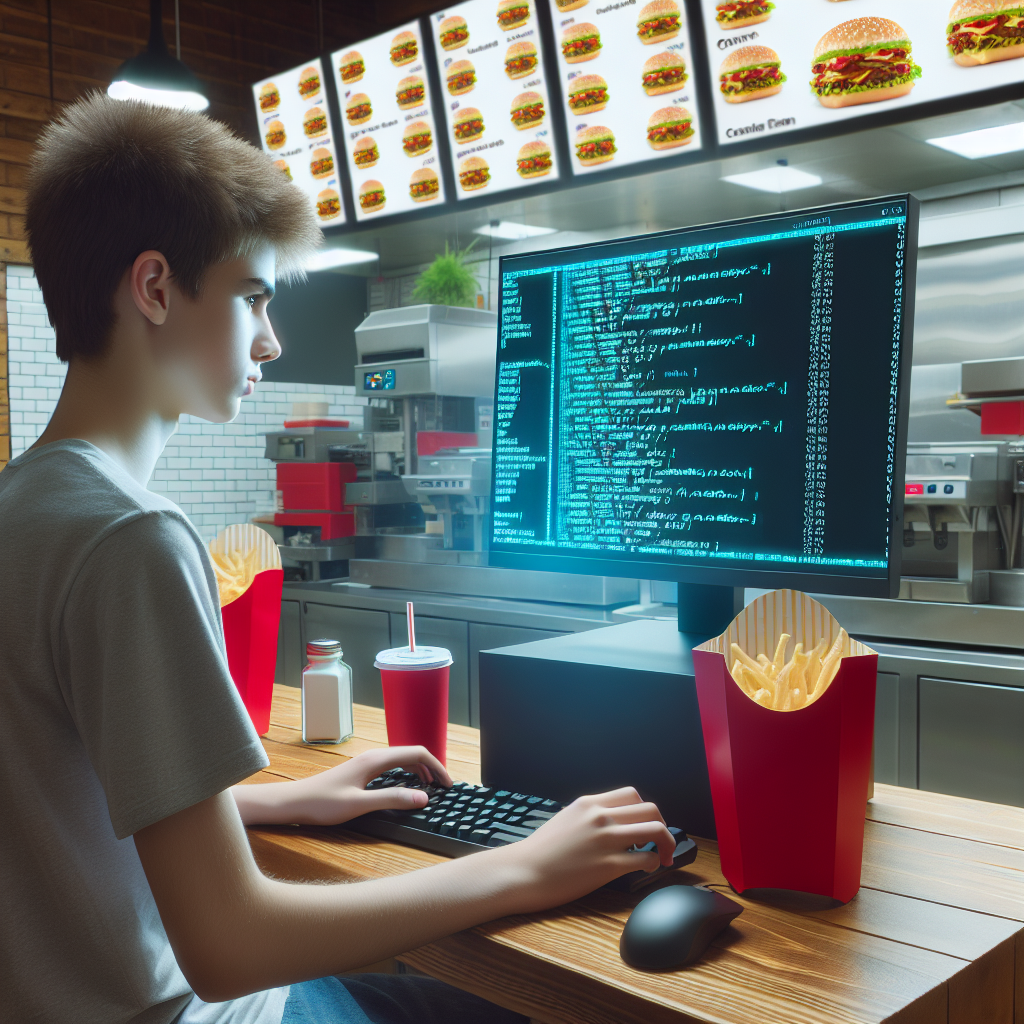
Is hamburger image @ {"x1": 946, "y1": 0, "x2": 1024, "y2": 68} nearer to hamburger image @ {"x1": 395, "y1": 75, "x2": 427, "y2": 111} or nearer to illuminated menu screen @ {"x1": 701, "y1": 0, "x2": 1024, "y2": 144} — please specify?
illuminated menu screen @ {"x1": 701, "y1": 0, "x2": 1024, "y2": 144}

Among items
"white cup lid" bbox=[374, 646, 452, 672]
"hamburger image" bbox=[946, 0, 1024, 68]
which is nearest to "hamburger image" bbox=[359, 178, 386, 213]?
"hamburger image" bbox=[946, 0, 1024, 68]

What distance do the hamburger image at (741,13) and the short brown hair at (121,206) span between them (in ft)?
8.12

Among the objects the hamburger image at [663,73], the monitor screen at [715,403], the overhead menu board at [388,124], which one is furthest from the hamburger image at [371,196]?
the monitor screen at [715,403]

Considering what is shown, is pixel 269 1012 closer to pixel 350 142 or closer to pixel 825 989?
pixel 825 989

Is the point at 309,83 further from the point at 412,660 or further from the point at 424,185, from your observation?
the point at 412,660

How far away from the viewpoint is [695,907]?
2.48 ft

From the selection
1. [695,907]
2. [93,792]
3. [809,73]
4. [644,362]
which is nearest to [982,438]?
[809,73]

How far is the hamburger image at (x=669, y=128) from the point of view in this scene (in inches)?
123

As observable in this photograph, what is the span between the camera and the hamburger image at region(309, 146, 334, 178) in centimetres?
419

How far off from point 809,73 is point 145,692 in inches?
110

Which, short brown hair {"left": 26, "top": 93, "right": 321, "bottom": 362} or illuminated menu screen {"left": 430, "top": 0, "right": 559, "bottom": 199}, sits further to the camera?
illuminated menu screen {"left": 430, "top": 0, "right": 559, "bottom": 199}

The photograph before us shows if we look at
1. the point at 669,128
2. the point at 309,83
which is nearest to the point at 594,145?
the point at 669,128

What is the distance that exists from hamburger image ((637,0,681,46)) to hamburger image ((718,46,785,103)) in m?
0.22

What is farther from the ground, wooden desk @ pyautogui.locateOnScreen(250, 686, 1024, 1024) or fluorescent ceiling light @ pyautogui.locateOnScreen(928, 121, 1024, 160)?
fluorescent ceiling light @ pyautogui.locateOnScreen(928, 121, 1024, 160)
